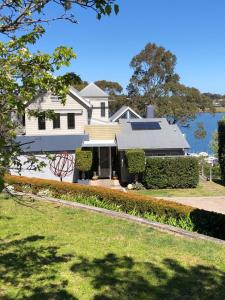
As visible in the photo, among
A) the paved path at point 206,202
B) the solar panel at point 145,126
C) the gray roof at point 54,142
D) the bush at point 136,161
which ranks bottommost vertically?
the paved path at point 206,202

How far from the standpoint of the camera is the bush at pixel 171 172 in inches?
1093

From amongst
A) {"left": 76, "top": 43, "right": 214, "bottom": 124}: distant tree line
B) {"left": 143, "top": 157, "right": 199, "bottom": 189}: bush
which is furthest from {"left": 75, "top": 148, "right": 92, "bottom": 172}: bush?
{"left": 76, "top": 43, "right": 214, "bottom": 124}: distant tree line

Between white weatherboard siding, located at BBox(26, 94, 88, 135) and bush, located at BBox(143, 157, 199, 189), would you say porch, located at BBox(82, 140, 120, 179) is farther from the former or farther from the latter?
bush, located at BBox(143, 157, 199, 189)

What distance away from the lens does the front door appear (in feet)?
102

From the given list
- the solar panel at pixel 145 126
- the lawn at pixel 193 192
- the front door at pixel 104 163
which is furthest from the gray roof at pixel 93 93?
the lawn at pixel 193 192

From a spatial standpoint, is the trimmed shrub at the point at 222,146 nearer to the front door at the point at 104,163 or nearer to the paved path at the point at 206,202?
the paved path at the point at 206,202

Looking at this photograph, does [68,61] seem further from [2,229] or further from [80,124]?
[80,124]

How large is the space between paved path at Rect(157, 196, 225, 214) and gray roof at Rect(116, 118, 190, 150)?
6403 millimetres

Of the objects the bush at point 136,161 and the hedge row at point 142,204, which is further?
the bush at point 136,161

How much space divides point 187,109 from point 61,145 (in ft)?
126

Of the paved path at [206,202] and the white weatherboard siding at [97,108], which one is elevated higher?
the white weatherboard siding at [97,108]

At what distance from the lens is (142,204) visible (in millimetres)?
15453

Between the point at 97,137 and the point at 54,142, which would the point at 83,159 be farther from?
the point at 97,137

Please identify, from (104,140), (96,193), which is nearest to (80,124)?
(104,140)
